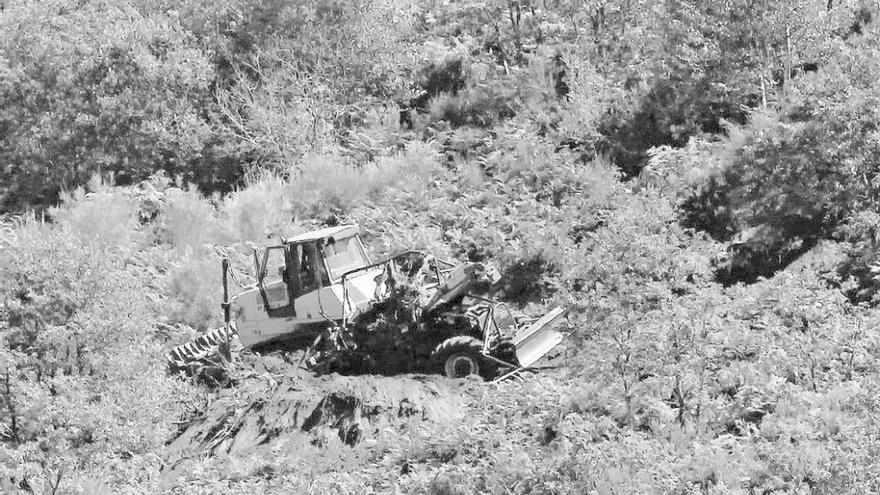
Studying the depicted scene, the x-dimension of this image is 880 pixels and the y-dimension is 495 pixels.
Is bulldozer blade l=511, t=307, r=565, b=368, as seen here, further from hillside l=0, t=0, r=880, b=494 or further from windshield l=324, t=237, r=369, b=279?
windshield l=324, t=237, r=369, b=279

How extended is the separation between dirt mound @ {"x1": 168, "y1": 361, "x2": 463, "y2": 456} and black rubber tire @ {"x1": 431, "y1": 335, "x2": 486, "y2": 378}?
0.32 m

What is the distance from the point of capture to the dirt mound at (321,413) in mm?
15641

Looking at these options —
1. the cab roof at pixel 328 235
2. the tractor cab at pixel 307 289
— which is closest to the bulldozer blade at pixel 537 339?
the tractor cab at pixel 307 289

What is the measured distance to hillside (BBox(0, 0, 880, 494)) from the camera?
14.1 meters

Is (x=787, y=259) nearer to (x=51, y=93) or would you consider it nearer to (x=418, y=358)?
(x=418, y=358)

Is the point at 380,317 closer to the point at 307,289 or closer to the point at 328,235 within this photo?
the point at 307,289

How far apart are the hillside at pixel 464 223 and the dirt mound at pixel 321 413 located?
2.0 inches

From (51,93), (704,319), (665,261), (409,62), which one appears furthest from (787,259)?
(51,93)

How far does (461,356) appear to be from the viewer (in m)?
17.1

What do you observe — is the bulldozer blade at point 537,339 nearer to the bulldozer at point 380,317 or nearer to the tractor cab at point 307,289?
the bulldozer at point 380,317

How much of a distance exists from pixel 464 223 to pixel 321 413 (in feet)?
31.1

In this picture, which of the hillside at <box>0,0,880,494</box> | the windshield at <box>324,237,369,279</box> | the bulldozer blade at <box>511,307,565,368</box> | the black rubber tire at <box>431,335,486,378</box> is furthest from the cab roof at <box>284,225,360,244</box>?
the bulldozer blade at <box>511,307,565,368</box>

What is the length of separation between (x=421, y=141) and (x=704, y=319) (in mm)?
15306

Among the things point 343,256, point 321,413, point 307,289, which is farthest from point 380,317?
point 321,413
